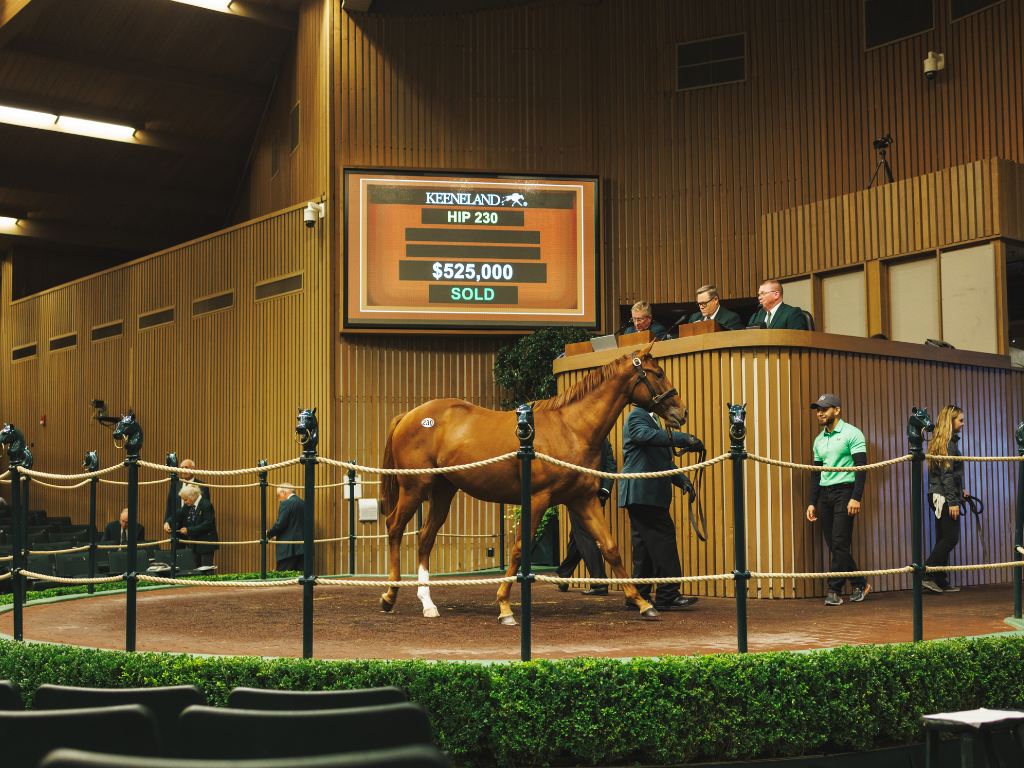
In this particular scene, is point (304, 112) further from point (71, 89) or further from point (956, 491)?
point (956, 491)

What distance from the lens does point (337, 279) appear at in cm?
1260

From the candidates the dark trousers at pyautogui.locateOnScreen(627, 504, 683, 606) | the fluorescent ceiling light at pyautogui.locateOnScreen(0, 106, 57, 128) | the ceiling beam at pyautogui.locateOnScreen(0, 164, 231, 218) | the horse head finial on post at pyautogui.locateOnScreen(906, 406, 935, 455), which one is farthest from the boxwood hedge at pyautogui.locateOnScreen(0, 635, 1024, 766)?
the ceiling beam at pyautogui.locateOnScreen(0, 164, 231, 218)

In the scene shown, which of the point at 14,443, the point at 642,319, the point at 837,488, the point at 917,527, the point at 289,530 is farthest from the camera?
the point at 289,530

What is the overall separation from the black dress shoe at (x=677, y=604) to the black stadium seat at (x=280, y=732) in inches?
197

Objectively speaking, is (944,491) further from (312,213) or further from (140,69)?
(140,69)

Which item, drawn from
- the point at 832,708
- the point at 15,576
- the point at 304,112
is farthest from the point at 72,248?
the point at 832,708

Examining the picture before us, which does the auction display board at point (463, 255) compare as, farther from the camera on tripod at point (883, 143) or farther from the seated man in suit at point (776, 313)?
the seated man in suit at point (776, 313)

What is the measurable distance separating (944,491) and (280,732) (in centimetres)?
704

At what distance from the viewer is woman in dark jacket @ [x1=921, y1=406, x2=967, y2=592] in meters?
7.72

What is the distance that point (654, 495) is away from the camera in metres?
6.68

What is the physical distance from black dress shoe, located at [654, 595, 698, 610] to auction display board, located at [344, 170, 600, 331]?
621 centimetres

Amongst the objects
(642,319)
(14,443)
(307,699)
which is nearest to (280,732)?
(307,699)

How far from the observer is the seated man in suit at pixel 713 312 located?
8.06 metres

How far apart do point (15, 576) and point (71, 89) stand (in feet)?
46.2
